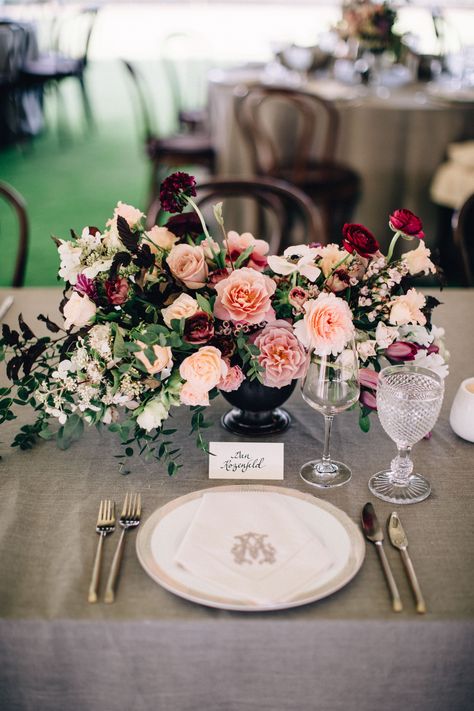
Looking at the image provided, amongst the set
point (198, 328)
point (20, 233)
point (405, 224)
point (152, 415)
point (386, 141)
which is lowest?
point (386, 141)

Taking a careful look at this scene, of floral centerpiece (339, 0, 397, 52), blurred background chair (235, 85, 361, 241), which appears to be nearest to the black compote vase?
blurred background chair (235, 85, 361, 241)

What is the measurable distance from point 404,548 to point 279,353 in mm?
319

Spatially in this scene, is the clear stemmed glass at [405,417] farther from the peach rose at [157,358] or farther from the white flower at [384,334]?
the peach rose at [157,358]

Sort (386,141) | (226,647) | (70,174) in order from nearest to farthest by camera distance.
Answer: (226,647), (386,141), (70,174)

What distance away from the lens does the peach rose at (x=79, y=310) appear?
108 centimetres

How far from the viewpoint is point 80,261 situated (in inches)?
44.8

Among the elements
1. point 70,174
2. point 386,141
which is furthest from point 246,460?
point 70,174

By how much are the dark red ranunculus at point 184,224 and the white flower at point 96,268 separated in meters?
0.12

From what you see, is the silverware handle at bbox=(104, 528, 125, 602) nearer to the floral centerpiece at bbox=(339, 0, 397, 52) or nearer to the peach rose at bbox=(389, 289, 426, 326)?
the peach rose at bbox=(389, 289, 426, 326)

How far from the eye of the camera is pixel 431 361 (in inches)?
46.8

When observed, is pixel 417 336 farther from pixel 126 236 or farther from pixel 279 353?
pixel 126 236

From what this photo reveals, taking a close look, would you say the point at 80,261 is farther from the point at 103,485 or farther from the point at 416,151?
the point at 416,151

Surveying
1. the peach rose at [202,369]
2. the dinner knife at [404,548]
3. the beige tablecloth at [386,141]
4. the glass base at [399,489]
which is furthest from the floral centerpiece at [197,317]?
the beige tablecloth at [386,141]

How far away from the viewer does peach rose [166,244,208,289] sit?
1.11m
